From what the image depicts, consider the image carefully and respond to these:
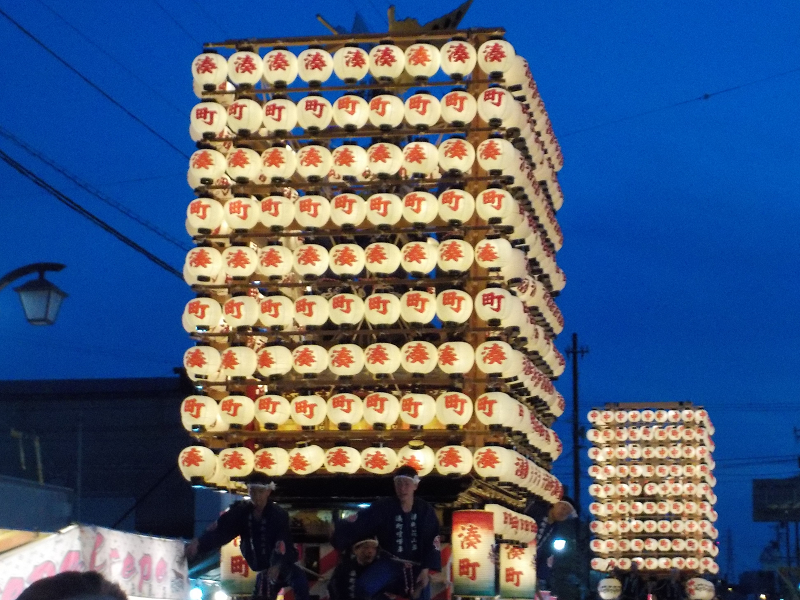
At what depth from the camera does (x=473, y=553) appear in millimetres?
13859

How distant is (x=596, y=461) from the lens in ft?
112

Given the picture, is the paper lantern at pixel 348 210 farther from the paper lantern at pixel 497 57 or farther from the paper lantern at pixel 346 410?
the paper lantern at pixel 497 57

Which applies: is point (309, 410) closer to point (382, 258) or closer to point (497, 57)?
point (382, 258)

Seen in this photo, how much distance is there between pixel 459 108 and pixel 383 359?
3.58 m

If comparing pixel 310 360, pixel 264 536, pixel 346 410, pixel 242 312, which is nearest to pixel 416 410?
pixel 346 410

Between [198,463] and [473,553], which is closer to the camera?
[473,553]

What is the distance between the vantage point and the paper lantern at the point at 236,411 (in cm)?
1477

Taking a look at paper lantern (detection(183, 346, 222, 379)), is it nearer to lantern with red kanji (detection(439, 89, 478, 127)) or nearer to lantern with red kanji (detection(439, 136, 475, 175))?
lantern with red kanji (detection(439, 136, 475, 175))

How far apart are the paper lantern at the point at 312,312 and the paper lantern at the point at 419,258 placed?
3.95 ft

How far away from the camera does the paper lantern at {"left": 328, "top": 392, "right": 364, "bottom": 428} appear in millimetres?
14492

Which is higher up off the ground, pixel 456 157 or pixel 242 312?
pixel 456 157

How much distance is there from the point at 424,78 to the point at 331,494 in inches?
231

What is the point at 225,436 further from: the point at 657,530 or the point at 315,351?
the point at 657,530

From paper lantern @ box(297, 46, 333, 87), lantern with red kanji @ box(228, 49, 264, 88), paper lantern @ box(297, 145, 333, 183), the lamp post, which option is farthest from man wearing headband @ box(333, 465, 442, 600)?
lantern with red kanji @ box(228, 49, 264, 88)
